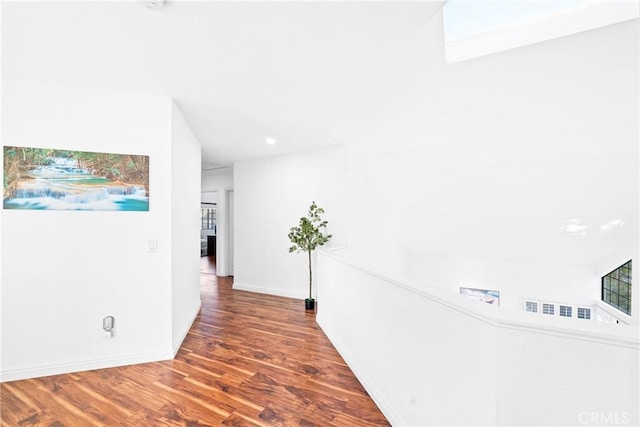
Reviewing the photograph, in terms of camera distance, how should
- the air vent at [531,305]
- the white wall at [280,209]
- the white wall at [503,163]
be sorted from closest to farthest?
the white wall at [503,163] < the white wall at [280,209] < the air vent at [531,305]

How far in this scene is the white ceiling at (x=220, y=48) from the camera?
62.5 inches

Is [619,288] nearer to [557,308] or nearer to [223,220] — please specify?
[557,308]

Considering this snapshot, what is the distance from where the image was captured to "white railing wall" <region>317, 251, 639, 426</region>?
3.24 ft

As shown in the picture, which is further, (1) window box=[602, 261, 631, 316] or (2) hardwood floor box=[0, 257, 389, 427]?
(1) window box=[602, 261, 631, 316]

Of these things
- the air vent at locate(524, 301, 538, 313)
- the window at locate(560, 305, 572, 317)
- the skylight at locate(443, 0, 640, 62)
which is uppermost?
the skylight at locate(443, 0, 640, 62)

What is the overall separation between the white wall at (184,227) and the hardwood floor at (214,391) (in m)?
0.40

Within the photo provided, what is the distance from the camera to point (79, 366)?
99.7 inches

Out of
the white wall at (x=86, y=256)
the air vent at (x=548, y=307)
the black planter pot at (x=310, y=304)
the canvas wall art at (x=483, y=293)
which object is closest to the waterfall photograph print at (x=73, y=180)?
the white wall at (x=86, y=256)

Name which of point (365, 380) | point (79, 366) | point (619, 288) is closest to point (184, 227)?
point (79, 366)

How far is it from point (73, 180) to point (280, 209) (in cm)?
297

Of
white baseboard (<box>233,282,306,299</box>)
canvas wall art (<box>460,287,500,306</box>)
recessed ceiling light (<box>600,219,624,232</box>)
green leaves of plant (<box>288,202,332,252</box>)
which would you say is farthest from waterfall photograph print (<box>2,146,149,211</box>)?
canvas wall art (<box>460,287,500,306</box>)

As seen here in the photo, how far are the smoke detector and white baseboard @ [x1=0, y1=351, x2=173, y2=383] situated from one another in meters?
2.75

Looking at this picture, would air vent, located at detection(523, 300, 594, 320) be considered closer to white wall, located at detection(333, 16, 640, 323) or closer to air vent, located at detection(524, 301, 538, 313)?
air vent, located at detection(524, 301, 538, 313)

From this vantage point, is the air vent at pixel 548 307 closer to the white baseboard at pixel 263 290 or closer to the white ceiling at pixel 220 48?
the white baseboard at pixel 263 290
